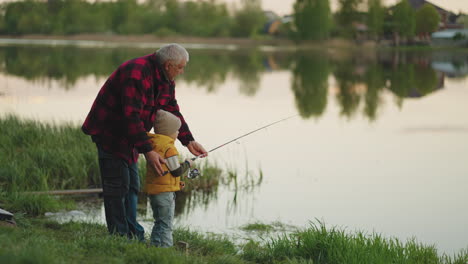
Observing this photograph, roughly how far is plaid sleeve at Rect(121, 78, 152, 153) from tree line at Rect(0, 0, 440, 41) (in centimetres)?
7123

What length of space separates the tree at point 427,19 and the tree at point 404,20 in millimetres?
710

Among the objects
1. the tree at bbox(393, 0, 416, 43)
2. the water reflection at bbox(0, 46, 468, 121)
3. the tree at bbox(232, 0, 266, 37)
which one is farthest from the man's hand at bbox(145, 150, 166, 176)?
the tree at bbox(232, 0, 266, 37)

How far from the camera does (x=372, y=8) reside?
273ft

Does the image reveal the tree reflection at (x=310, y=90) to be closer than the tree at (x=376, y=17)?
Yes

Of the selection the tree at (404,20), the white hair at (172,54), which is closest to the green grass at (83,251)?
the white hair at (172,54)

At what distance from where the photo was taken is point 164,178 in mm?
4953

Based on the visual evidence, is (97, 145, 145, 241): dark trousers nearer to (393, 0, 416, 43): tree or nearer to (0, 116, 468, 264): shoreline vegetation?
(0, 116, 468, 264): shoreline vegetation

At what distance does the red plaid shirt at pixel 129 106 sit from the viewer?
4.81 metres

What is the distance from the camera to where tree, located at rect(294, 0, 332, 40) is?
283 feet

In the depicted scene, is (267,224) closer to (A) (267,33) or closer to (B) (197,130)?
(B) (197,130)

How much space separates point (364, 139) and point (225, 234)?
358 inches

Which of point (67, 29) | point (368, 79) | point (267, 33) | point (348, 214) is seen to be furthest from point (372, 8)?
point (348, 214)

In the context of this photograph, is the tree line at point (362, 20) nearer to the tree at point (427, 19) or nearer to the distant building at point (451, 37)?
the tree at point (427, 19)

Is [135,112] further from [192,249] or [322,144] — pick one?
[322,144]
